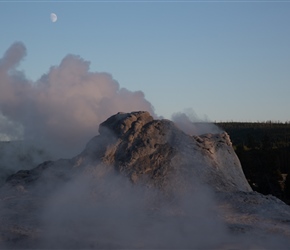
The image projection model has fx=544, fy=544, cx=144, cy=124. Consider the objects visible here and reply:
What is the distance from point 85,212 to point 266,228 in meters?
3.65

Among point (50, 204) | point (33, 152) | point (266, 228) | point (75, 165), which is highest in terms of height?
point (33, 152)

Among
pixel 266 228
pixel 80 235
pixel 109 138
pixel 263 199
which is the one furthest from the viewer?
pixel 109 138

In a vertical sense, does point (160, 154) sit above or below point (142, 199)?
above

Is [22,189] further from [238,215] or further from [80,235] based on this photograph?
[238,215]

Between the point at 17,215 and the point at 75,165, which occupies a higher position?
the point at 75,165

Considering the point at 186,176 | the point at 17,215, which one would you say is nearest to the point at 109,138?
→ the point at 186,176

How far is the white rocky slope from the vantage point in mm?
9773

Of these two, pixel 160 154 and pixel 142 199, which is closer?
pixel 142 199

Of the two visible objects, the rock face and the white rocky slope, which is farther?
the rock face

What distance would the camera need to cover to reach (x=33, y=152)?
18.6m

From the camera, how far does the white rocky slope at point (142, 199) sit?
9.77 meters

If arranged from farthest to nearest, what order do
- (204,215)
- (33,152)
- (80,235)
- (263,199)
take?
(33,152) < (263,199) < (204,215) < (80,235)

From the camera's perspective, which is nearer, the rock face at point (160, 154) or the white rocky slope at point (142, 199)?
the white rocky slope at point (142, 199)

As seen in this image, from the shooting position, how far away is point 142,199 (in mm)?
11719
